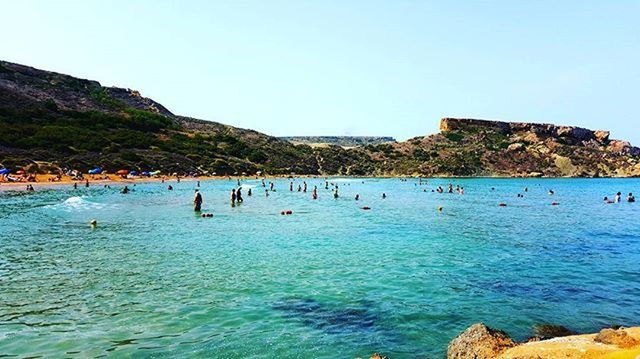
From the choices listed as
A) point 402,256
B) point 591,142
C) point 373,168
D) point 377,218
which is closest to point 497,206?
point 377,218

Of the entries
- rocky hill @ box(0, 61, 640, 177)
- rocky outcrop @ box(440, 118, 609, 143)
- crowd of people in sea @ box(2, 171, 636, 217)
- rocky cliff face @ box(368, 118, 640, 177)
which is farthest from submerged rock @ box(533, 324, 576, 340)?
rocky outcrop @ box(440, 118, 609, 143)

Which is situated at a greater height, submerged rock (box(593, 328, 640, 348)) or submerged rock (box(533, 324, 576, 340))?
submerged rock (box(593, 328, 640, 348))

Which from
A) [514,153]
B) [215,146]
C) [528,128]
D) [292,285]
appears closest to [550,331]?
[292,285]

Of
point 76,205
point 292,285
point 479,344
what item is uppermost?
point 479,344

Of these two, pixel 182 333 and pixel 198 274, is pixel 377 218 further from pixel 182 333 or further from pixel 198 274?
pixel 182 333

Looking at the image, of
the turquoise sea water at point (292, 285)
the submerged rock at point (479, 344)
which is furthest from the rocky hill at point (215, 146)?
the submerged rock at point (479, 344)

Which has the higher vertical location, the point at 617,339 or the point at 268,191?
the point at 617,339

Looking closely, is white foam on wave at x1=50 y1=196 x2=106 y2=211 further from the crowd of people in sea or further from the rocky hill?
the rocky hill

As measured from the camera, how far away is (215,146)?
123 meters

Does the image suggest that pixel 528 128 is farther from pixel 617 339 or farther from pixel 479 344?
pixel 617 339

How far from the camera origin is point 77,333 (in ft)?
37.0

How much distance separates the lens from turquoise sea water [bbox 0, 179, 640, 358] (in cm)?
1119

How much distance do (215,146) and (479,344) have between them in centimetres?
11775

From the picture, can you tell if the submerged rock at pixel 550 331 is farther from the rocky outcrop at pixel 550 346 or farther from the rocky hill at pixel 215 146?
the rocky hill at pixel 215 146
